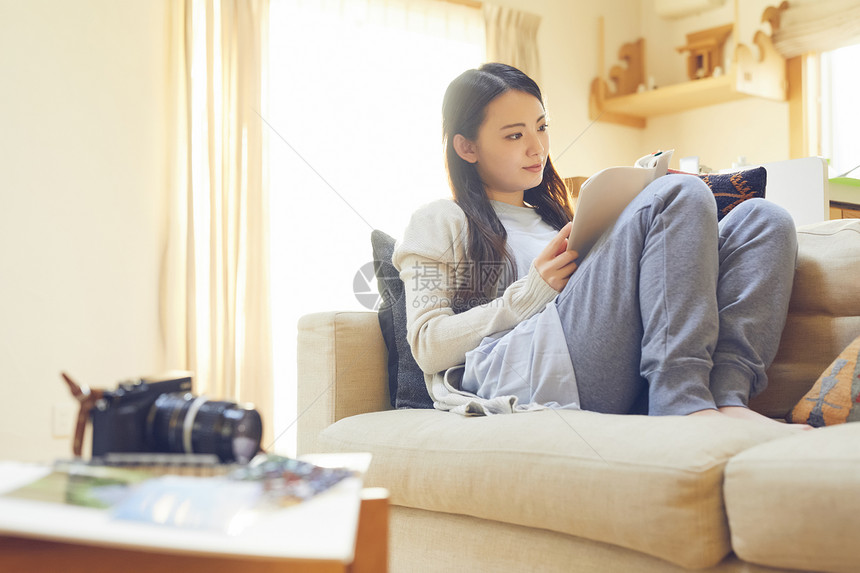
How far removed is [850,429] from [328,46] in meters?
2.59

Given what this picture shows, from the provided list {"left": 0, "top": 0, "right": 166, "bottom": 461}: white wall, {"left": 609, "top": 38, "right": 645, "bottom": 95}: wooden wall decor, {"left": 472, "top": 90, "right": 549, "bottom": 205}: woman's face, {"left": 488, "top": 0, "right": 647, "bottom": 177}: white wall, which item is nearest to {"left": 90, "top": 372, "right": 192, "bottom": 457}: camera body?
{"left": 472, "top": 90, "right": 549, "bottom": 205}: woman's face

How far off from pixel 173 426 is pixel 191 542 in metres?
0.17

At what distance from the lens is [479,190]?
59.4 inches

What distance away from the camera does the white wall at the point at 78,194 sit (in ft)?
7.26

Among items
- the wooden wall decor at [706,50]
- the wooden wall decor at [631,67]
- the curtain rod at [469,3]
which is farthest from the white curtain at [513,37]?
the wooden wall decor at [706,50]

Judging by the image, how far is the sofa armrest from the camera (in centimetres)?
140

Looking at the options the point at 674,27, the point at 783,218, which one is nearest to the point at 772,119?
the point at 674,27

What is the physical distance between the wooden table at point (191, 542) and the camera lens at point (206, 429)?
0.08 metres

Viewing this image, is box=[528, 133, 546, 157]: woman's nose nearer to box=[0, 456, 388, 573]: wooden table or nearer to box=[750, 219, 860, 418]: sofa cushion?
box=[750, 219, 860, 418]: sofa cushion

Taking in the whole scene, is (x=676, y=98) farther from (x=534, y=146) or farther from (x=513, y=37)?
A: (x=534, y=146)

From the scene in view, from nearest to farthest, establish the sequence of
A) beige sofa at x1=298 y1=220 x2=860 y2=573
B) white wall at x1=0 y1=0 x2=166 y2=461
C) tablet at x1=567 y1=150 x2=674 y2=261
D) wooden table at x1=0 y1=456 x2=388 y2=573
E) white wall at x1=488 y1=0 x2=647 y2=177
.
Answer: wooden table at x1=0 y1=456 x2=388 y2=573, beige sofa at x1=298 y1=220 x2=860 y2=573, tablet at x1=567 y1=150 x2=674 y2=261, white wall at x1=0 y1=0 x2=166 y2=461, white wall at x1=488 y1=0 x2=647 y2=177

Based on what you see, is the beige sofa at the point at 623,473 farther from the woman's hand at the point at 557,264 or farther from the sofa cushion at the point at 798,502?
the woman's hand at the point at 557,264

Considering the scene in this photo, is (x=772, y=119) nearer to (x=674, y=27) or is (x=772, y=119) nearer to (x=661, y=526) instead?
(x=674, y=27)

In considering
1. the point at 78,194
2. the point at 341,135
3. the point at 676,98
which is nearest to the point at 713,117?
the point at 676,98
